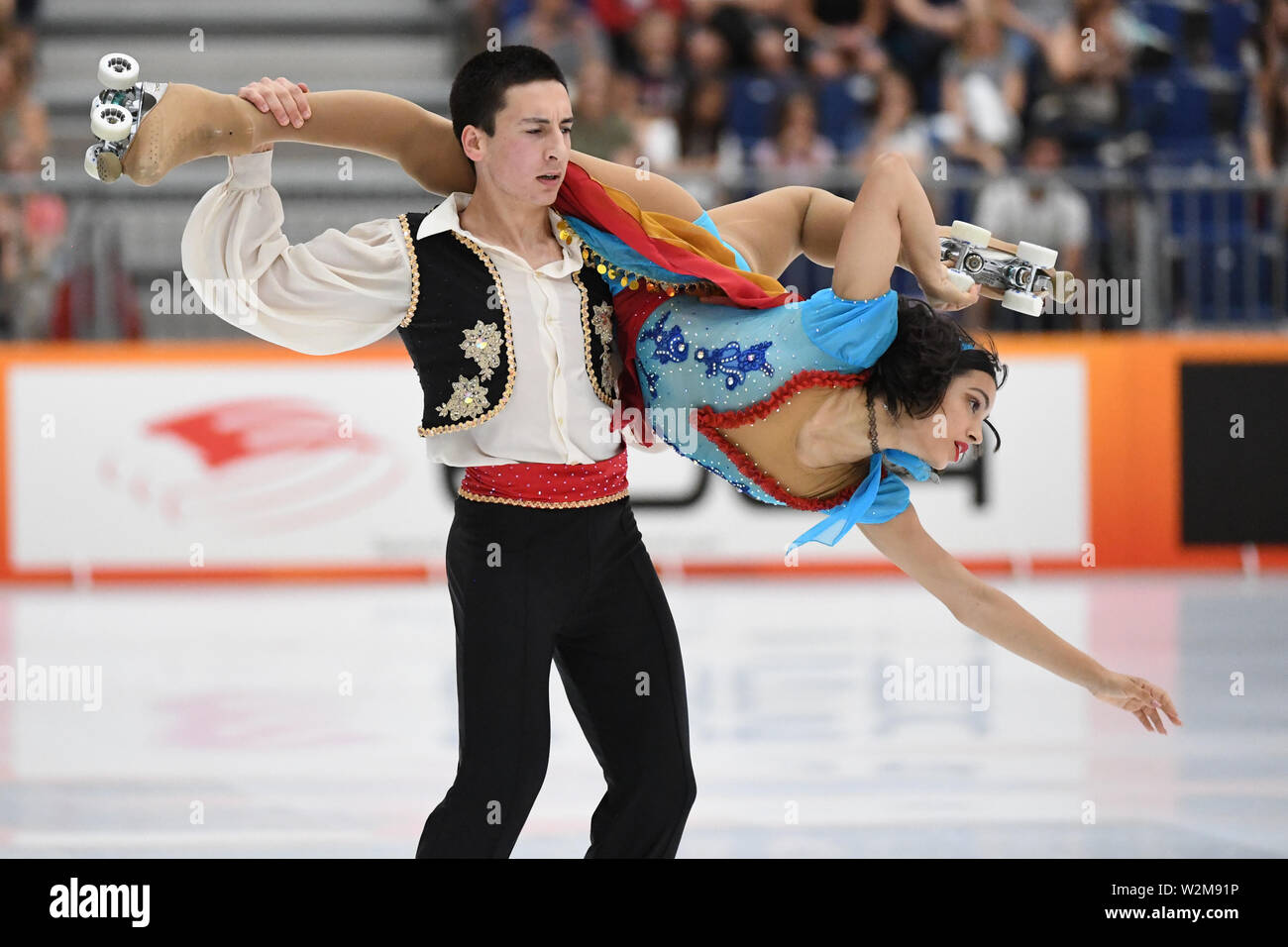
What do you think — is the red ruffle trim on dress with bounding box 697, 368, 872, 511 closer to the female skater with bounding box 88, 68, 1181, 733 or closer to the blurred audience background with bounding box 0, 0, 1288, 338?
the female skater with bounding box 88, 68, 1181, 733

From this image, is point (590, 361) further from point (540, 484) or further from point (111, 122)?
point (111, 122)

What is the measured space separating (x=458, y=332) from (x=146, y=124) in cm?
63

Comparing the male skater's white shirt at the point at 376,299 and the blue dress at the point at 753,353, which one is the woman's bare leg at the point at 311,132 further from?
the blue dress at the point at 753,353

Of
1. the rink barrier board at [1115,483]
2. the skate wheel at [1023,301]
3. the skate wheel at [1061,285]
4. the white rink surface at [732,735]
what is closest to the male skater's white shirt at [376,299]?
the skate wheel at [1023,301]

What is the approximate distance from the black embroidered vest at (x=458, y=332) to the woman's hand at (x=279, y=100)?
11.0 inches

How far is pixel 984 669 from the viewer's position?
6.54 metres

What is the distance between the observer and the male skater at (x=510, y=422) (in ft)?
9.70

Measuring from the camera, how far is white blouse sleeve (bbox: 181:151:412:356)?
9.61 feet

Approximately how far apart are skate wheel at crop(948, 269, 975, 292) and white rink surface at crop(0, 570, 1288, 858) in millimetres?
1536

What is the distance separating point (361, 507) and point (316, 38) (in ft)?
15.1

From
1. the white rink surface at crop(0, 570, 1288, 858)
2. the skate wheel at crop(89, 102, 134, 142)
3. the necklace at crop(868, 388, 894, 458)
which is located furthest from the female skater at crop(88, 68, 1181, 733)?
the white rink surface at crop(0, 570, 1288, 858)

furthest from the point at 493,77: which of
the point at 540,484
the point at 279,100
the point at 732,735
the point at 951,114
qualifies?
the point at 951,114

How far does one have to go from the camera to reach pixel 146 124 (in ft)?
9.29
